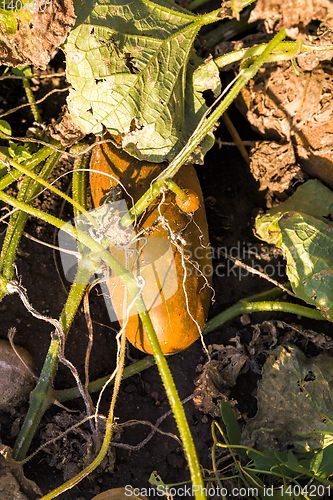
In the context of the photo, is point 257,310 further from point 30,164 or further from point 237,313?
point 30,164

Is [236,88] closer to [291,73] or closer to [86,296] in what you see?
[291,73]

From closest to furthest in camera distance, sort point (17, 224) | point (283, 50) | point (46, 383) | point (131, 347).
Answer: point (283, 50) < point (46, 383) < point (17, 224) < point (131, 347)

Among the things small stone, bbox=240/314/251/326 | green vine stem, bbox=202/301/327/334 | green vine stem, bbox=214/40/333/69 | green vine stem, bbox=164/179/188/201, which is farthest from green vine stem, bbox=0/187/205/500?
green vine stem, bbox=214/40/333/69

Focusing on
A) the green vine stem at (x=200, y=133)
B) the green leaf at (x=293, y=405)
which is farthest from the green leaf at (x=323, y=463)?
the green vine stem at (x=200, y=133)

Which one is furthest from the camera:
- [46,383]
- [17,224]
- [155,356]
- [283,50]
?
[17,224]

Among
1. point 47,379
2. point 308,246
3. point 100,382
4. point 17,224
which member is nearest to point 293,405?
point 308,246

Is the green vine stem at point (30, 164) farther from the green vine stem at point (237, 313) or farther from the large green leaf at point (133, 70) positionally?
the green vine stem at point (237, 313)

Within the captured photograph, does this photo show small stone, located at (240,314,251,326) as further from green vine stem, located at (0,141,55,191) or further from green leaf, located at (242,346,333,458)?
green vine stem, located at (0,141,55,191)

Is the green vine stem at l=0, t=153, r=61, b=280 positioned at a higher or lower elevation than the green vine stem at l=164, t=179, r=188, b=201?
lower
